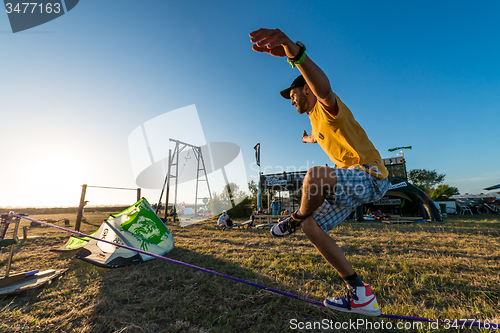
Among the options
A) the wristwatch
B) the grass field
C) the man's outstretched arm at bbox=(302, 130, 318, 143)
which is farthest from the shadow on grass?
the wristwatch

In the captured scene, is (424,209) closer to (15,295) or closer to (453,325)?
(453,325)

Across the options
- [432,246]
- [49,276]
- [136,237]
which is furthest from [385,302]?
[49,276]

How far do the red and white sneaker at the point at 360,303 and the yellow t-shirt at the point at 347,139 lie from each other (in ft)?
3.39

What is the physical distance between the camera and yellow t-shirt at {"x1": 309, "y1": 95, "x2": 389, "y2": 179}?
1910 mm

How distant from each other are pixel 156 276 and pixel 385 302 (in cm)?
319

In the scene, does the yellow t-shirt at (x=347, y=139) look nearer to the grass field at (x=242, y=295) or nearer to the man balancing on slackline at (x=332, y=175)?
the man balancing on slackline at (x=332, y=175)

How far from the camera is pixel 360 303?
175cm

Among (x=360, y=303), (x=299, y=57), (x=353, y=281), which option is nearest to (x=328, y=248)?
(x=353, y=281)

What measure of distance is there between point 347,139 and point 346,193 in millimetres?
530

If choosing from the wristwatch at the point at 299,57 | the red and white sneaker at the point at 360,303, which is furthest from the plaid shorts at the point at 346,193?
the wristwatch at the point at 299,57

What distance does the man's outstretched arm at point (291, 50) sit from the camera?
160cm

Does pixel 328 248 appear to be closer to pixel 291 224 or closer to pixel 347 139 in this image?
pixel 291 224

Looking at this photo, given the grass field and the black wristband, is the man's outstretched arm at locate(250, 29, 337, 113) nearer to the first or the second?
the black wristband

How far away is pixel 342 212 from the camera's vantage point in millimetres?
2062
